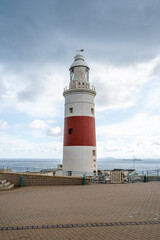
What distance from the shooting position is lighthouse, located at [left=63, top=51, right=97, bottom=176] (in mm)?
20828

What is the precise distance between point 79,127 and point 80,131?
0.42 meters

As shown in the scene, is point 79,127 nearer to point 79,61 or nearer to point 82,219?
point 79,61

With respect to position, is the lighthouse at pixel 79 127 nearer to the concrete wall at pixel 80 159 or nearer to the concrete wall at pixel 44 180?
the concrete wall at pixel 80 159

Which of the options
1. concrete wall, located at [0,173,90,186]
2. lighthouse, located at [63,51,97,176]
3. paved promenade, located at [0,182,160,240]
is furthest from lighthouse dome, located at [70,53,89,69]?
paved promenade, located at [0,182,160,240]

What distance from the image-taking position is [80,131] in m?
21.0

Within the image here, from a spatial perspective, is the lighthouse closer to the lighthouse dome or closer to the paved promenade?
the lighthouse dome

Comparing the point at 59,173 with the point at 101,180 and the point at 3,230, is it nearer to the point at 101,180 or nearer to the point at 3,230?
the point at 101,180

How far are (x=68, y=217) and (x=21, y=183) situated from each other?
34.6 feet

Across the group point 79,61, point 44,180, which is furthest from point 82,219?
point 79,61

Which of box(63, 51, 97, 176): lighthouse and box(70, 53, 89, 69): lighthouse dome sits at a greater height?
box(70, 53, 89, 69): lighthouse dome

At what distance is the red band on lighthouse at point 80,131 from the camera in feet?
68.8

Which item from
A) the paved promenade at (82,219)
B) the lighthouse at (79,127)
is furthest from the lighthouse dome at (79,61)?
the paved promenade at (82,219)

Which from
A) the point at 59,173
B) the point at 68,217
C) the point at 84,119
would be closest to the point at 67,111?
the point at 84,119

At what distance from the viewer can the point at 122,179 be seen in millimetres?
18953
